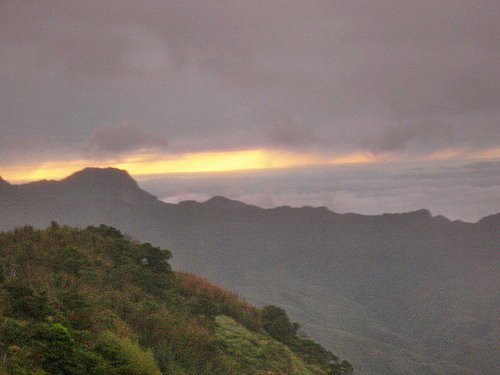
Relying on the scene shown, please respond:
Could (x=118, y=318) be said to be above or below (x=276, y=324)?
above

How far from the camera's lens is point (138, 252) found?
3444 centimetres

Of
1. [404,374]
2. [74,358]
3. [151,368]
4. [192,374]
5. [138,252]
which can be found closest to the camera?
[74,358]

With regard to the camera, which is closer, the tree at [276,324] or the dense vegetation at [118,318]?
the dense vegetation at [118,318]

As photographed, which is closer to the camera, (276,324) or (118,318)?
(118,318)

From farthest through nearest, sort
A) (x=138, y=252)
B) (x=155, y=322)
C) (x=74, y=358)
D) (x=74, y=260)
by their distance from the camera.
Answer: (x=138, y=252) < (x=74, y=260) < (x=155, y=322) < (x=74, y=358)

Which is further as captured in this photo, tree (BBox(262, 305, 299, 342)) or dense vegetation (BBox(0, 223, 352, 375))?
tree (BBox(262, 305, 299, 342))

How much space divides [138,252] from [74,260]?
705 cm

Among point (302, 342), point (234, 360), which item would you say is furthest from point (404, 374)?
point (234, 360)

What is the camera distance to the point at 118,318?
74.2 feet

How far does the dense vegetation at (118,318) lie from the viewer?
16.2 m

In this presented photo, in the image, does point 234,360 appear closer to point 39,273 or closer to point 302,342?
point 39,273

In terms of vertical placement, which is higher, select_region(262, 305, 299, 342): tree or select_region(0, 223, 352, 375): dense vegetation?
select_region(0, 223, 352, 375): dense vegetation

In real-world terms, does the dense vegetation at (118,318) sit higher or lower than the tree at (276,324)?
higher

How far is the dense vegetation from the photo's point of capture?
16219 millimetres
